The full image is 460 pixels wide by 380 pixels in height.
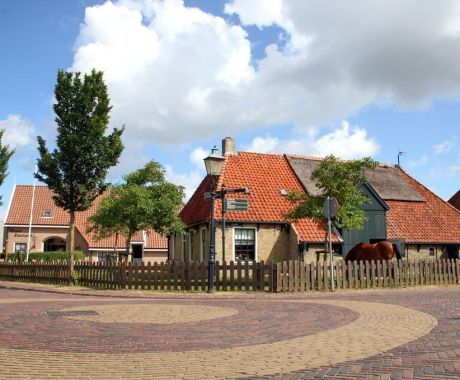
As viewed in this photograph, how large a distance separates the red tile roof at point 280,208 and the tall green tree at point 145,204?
1.59 m

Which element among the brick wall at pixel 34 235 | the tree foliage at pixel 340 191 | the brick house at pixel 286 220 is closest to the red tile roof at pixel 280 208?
the brick house at pixel 286 220

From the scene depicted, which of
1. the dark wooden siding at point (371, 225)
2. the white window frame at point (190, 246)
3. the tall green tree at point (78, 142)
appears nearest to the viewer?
the tall green tree at point (78, 142)

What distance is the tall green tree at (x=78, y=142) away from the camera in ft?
68.6

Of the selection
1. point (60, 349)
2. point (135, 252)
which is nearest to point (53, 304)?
point (60, 349)

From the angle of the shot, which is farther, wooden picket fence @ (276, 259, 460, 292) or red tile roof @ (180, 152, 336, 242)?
red tile roof @ (180, 152, 336, 242)

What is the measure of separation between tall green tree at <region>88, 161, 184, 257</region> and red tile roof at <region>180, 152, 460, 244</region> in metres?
1.59

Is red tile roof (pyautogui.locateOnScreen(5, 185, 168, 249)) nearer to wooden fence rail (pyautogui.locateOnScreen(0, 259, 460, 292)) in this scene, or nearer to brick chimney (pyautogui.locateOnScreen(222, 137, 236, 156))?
brick chimney (pyautogui.locateOnScreen(222, 137, 236, 156))

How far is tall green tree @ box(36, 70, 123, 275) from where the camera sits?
20.9 metres

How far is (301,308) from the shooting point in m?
12.1

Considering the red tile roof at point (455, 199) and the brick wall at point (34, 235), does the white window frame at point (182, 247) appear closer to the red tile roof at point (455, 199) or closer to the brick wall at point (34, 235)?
the brick wall at point (34, 235)

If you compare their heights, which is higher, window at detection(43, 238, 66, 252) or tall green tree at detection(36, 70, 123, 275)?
tall green tree at detection(36, 70, 123, 275)

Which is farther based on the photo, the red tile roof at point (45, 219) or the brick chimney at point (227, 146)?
the red tile roof at point (45, 219)

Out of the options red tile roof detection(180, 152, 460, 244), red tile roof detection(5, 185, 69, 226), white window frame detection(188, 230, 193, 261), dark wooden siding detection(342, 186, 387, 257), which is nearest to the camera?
red tile roof detection(180, 152, 460, 244)

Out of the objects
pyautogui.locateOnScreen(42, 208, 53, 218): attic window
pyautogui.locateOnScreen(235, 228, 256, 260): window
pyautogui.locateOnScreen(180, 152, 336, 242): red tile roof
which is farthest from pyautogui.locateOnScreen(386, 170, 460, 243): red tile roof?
pyautogui.locateOnScreen(42, 208, 53, 218): attic window
